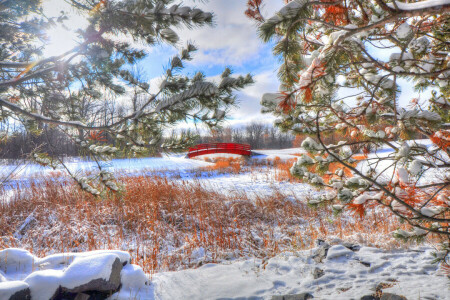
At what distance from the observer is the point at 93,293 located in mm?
2023

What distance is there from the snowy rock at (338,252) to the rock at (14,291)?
2.95m

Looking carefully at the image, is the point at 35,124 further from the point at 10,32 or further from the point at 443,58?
the point at 443,58

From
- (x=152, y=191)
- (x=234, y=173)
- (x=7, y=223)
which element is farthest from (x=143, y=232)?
(x=234, y=173)

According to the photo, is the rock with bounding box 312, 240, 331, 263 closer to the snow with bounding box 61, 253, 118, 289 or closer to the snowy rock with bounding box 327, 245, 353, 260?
the snowy rock with bounding box 327, 245, 353, 260

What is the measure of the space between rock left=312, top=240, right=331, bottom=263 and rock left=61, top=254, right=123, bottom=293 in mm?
2236

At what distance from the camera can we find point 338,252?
2.77m

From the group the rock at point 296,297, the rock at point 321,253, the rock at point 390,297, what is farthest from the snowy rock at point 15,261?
the rock at point 390,297

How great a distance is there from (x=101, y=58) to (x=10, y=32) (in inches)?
104

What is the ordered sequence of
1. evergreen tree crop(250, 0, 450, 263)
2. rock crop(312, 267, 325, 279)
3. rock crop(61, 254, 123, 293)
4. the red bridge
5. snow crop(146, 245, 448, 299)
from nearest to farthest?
evergreen tree crop(250, 0, 450, 263) → rock crop(61, 254, 123, 293) → snow crop(146, 245, 448, 299) → rock crop(312, 267, 325, 279) → the red bridge

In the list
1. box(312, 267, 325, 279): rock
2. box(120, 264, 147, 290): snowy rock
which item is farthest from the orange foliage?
box(312, 267, 325, 279): rock

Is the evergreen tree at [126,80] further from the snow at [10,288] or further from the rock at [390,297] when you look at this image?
the rock at [390,297]

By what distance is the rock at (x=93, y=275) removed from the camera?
187 centimetres

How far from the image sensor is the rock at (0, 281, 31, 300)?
159 centimetres

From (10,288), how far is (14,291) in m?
0.04
